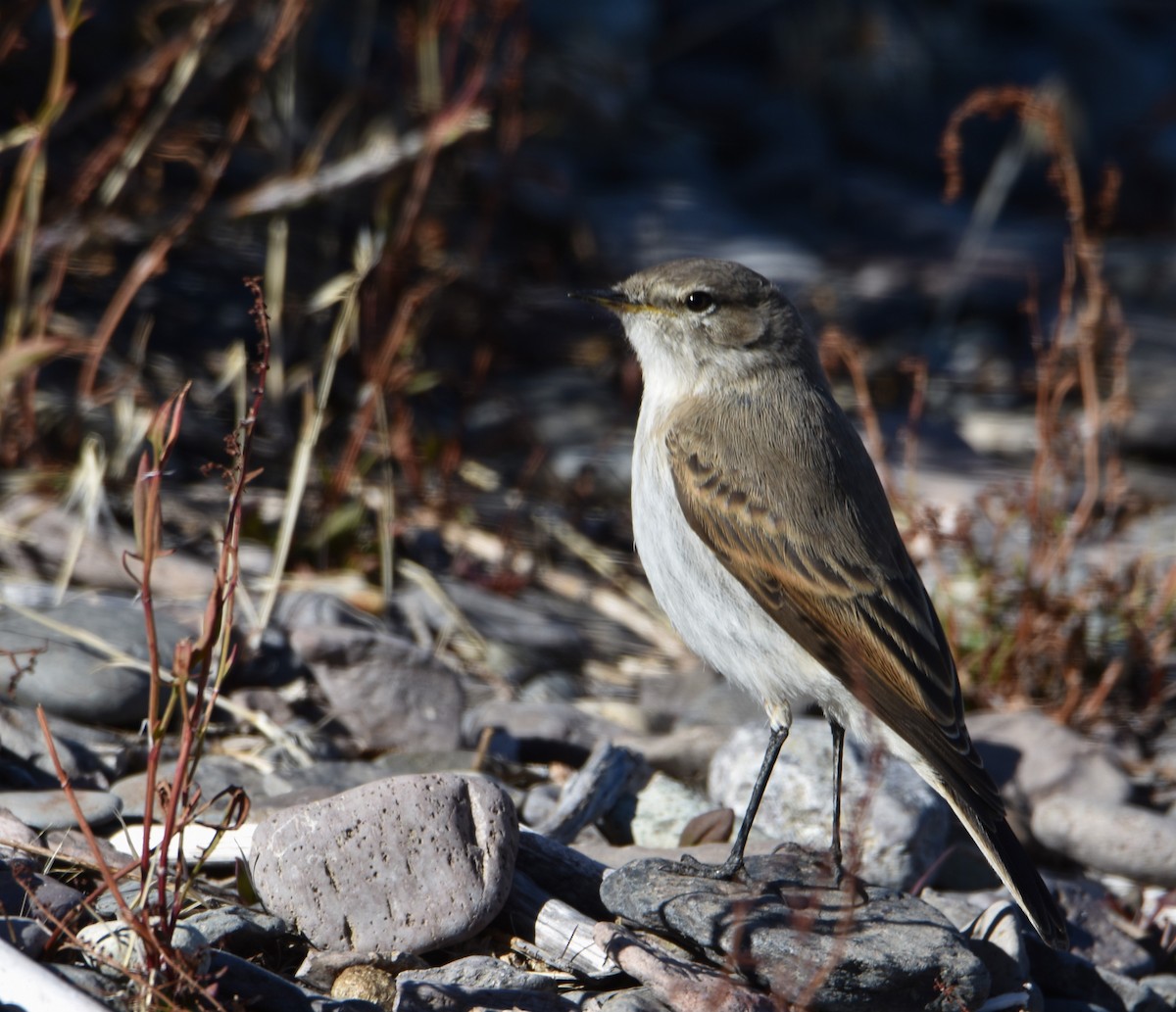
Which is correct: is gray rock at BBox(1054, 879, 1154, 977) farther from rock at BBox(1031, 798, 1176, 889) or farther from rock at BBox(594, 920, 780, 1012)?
rock at BBox(594, 920, 780, 1012)

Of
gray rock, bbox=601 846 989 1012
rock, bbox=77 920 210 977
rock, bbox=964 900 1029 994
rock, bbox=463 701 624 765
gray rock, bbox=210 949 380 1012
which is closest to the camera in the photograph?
rock, bbox=77 920 210 977

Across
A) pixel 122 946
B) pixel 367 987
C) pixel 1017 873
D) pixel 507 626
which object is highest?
pixel 1017 873

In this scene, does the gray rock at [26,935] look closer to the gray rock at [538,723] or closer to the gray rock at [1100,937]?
the gray rock at [538,723]

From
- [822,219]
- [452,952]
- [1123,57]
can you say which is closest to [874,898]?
[452,952]

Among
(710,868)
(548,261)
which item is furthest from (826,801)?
A: (548,261)

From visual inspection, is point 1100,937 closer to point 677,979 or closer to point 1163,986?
point 1163,986

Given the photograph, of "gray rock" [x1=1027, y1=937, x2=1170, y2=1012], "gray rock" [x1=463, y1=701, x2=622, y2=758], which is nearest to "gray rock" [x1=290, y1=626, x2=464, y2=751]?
"gray rock" [x1=463, y1=701, x2=622, y2=758]

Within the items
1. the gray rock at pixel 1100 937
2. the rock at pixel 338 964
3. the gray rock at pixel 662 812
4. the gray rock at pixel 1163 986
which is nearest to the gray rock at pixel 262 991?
the rock at pixel 338 964
